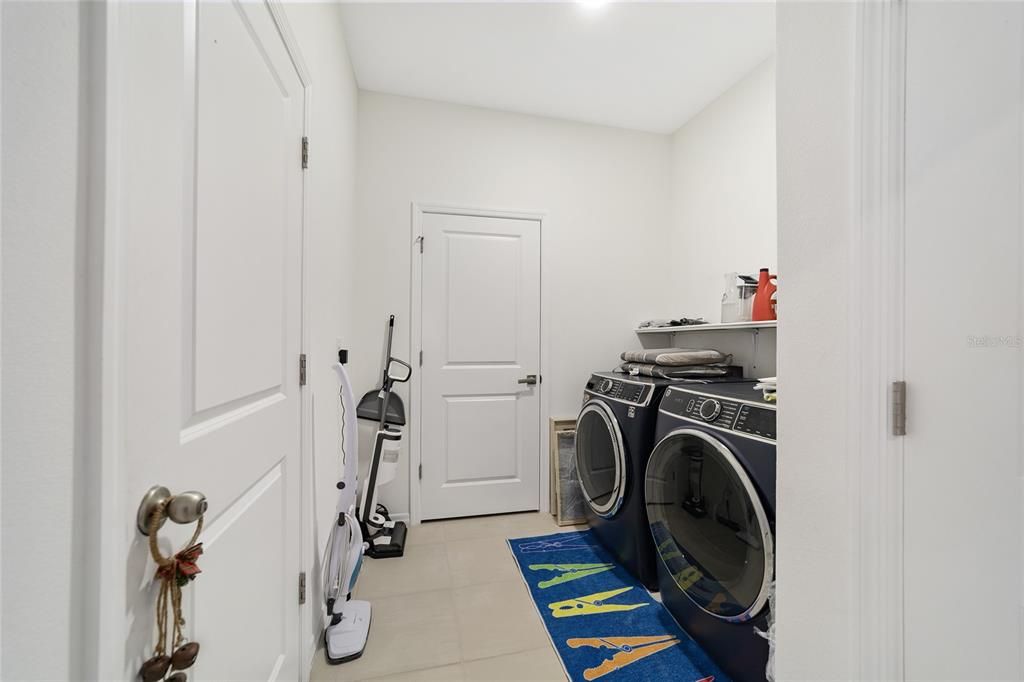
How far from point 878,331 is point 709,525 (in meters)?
0.96

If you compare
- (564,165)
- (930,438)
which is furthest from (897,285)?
(564,165)

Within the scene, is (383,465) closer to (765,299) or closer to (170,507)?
(170,507)

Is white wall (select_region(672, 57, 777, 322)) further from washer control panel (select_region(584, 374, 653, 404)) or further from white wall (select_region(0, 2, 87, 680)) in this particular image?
white wall (select_region(0, 2, 87, 680))

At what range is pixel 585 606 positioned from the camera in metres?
1.79

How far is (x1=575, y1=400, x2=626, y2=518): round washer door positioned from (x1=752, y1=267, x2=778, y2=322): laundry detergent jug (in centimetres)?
89

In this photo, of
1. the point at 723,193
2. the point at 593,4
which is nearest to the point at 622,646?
the point at 723,193

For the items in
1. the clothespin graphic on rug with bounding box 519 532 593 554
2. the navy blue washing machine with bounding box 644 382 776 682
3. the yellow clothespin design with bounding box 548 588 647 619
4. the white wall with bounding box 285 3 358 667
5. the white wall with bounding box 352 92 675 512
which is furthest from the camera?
the white wall with bounding box 352 92 675 512

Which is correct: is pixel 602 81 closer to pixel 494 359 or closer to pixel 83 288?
pixel 494 359

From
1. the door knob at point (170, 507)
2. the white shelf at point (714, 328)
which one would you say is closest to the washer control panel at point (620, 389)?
the white shelf at point (714, 328)

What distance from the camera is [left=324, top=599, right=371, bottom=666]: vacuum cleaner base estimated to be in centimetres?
148

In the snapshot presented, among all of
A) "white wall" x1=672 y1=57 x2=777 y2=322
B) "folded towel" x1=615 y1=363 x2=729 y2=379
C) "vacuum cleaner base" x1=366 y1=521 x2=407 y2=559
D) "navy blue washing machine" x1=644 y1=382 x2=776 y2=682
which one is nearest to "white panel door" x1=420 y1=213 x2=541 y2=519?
"vacuum cleaner base" x1=366 y1=521 x2=407 y2=559

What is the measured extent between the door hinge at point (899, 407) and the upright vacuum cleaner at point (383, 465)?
6.74 feet

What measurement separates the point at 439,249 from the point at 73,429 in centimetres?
231

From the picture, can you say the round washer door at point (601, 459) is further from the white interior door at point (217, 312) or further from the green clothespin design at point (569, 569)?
the white interior door at point (217, 312)
